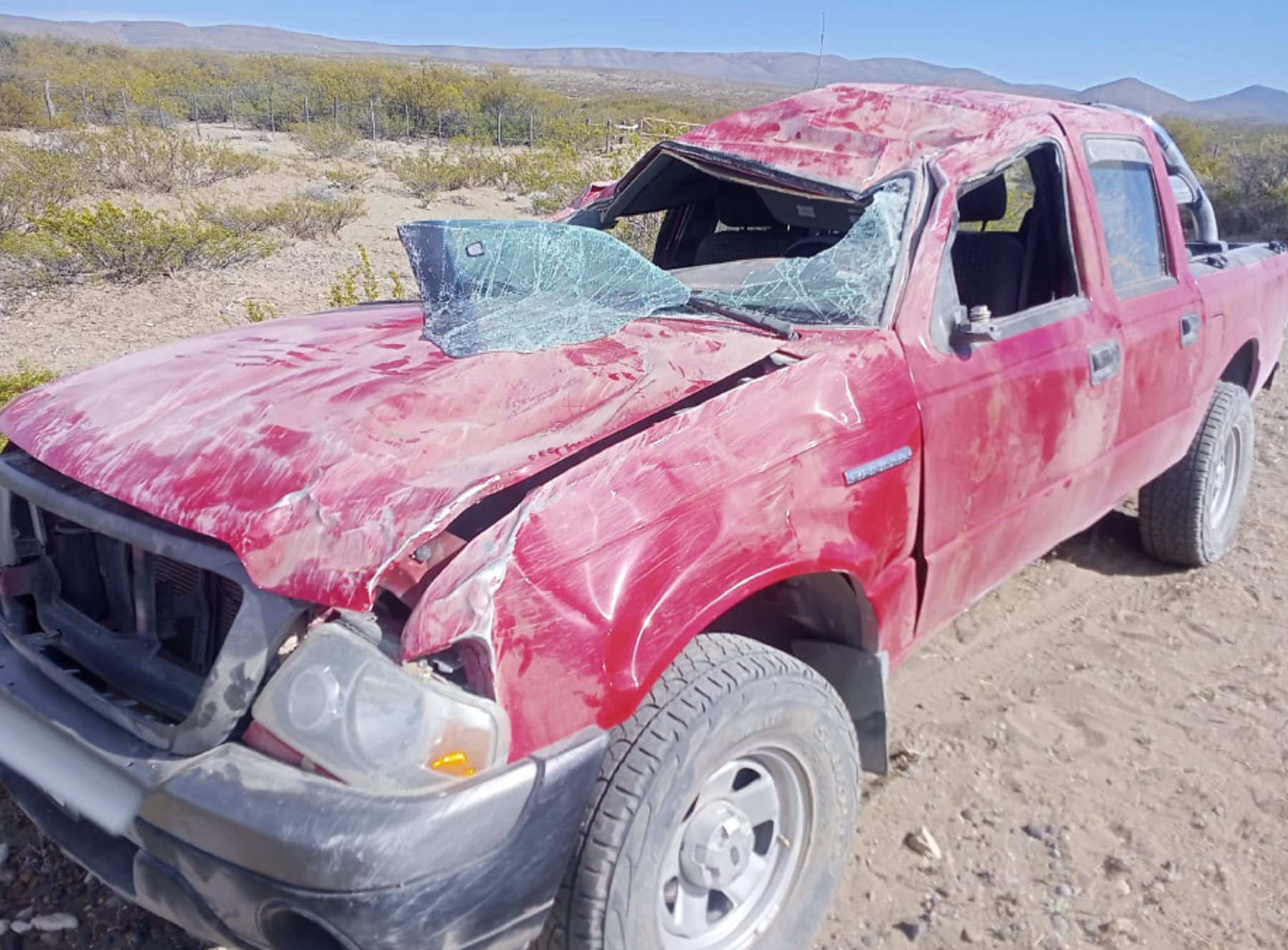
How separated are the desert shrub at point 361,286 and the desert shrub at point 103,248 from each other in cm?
144

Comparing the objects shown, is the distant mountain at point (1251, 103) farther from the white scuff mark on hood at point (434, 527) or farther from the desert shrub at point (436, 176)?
the white scuff mark on hood at point (434, 527)

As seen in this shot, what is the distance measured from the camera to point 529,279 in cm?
289

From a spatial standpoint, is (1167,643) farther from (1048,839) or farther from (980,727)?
(1048,839)

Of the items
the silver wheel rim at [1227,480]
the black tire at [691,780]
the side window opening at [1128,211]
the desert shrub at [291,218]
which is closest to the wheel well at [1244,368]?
the silver wheel rim at [1227,480]

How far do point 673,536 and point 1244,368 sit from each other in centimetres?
378

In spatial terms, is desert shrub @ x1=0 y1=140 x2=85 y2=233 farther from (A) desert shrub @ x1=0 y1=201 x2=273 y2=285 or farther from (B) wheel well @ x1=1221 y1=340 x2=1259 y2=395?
(B) wheel well @ x1=1221 y1=340 x2=1259 y2=395

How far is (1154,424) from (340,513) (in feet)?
9.74

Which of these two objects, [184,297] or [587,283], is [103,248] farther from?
[587,283]

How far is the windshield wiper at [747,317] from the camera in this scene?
2.54 metres

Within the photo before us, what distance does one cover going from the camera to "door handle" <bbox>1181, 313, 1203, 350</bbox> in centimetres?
360

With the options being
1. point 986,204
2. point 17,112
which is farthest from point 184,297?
point 17,112

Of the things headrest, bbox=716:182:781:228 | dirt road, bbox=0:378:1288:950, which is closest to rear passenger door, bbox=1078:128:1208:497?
dirt road, bbox=0:378:1288:950

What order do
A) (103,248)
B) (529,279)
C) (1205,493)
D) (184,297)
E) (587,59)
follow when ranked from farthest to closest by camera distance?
(587,59), (103,248), (184,297), (1205,493), (529,279)

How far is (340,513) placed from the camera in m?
1.77
